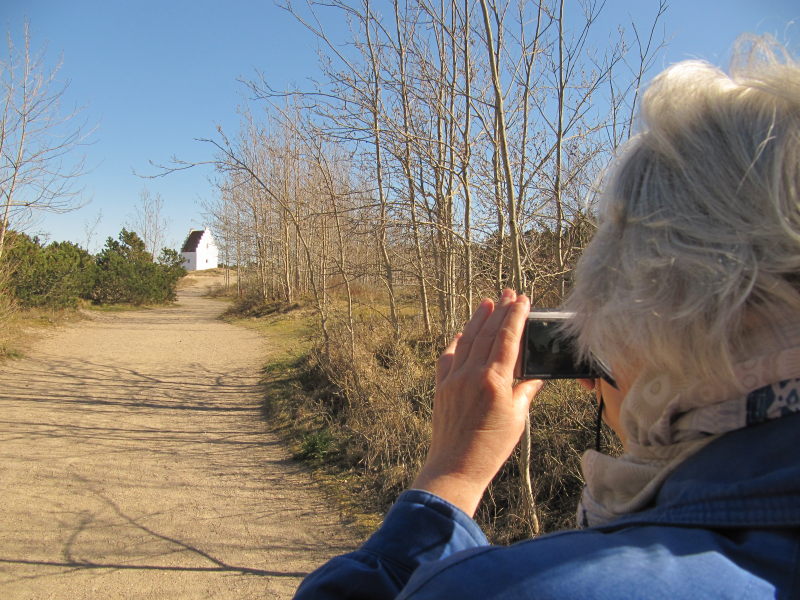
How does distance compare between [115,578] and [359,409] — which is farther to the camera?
[359,409]

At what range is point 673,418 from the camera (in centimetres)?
76

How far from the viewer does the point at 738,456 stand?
646 mm

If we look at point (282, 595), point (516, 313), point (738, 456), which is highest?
point (516, 313)

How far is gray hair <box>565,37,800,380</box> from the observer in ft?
2.33

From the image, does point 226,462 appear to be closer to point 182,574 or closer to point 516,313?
point 182,574

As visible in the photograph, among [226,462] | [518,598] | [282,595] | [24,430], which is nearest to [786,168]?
[518,598]

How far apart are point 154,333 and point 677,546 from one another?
1831cm

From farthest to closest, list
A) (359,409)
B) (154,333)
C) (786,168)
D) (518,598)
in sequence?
(154,333), (359,409), (786,168), (518,598)

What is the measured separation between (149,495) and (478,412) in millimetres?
4803

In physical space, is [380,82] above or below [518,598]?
above

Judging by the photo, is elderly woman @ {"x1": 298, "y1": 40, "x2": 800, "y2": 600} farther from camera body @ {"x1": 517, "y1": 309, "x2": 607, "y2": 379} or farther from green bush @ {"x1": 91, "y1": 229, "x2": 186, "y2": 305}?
green bush @ {"x1": 91, "y1": 229, "x2": 186, "y2": 305}

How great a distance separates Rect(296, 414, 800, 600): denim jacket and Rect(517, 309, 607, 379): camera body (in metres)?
0.37

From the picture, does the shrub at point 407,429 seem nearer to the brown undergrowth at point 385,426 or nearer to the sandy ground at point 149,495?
the brown undergrowth at point 385,426

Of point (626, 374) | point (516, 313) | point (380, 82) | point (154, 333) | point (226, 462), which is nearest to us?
point (626, 374)
